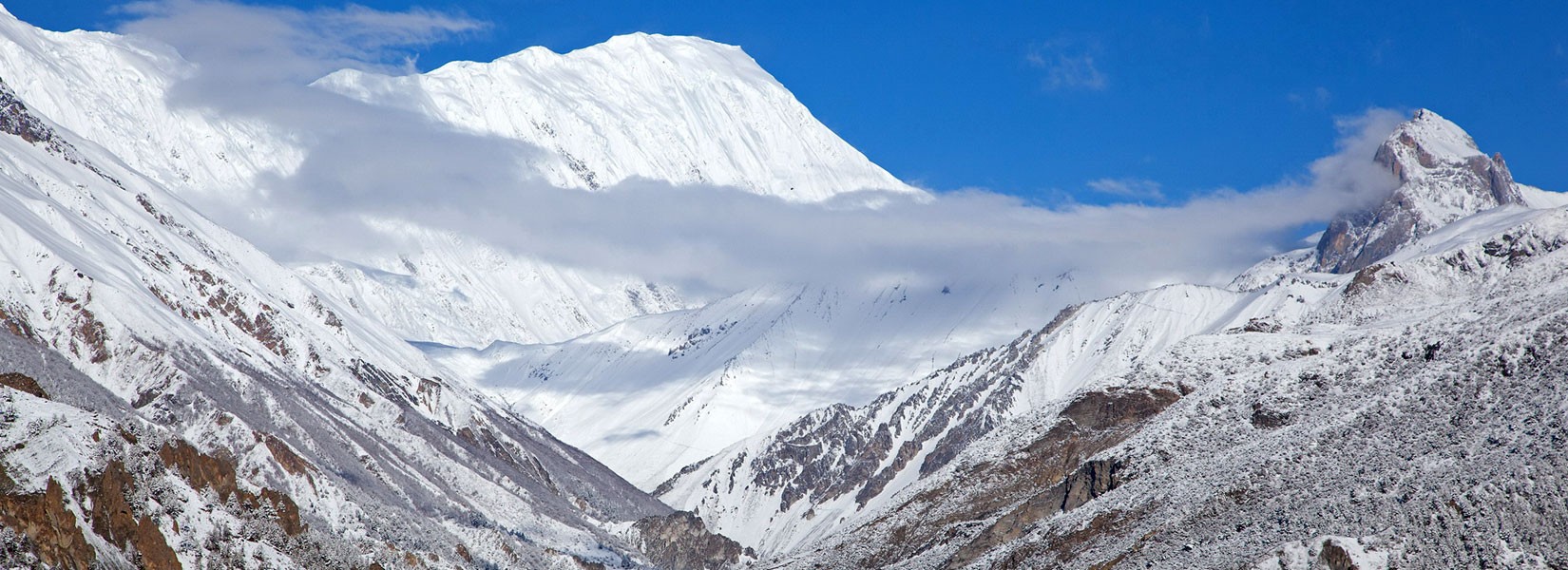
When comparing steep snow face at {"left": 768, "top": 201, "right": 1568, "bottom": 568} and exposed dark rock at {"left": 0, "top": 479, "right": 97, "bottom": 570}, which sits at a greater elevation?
steep snow face at {"left": 768, "top": 201, "right": 1568, "bottom": 568}

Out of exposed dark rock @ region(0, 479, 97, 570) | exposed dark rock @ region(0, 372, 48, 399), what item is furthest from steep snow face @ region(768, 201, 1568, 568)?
exposed dark rock @ region(0, 372, 48, 399)

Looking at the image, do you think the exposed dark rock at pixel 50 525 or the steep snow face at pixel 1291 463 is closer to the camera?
the exposed dark rock at pixel 50 525

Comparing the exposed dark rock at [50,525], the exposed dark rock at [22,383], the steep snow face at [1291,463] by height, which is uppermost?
the steep snow face at [1291,463]

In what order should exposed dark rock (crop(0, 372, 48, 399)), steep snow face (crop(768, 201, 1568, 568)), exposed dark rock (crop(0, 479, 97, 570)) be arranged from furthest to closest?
exposed dark rock (crop(0, 372, 48, 399)), steep snow face (crop(768, 201, 1568, 568)), exposed dark rock (crop(0, 479, 97, 570))

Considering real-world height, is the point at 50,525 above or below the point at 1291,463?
below

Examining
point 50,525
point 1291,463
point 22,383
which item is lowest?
point 50,525

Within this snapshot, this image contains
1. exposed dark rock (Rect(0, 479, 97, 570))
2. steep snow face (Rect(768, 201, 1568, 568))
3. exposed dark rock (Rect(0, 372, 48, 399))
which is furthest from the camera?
exposed dark rock (Rect(0, 372, 48, 399))

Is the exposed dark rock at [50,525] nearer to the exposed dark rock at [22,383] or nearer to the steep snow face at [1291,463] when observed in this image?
the exposed dark rock at [22,383]

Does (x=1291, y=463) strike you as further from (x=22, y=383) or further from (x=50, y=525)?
(x=22, y=383)

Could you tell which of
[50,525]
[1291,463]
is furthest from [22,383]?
[1291,463]

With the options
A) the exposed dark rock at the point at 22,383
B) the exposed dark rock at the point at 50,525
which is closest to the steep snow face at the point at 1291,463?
the exposed dark rock at the point at 50,525

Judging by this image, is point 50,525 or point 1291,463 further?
point 1291,463

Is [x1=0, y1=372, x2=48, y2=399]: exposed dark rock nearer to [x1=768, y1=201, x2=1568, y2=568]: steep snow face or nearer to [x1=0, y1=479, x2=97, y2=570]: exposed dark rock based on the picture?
[x1=0, y1=479, x2=97, y2=570]: exposed dark rock

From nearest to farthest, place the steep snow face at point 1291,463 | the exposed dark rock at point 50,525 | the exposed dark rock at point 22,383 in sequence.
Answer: the exposed dark rock at point 50,525 → the steep snow face at point 1291,463 → the exposed dark rock at point 22,383
